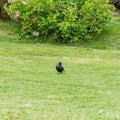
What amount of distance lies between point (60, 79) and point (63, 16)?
9025mm

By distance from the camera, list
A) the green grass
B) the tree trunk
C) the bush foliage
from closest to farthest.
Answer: the green grass
the bush foliage
the tree trunk

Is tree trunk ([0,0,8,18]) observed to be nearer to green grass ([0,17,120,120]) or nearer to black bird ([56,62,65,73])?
green grass ([0,17,120,120])

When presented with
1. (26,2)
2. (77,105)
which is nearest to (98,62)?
(26,2)

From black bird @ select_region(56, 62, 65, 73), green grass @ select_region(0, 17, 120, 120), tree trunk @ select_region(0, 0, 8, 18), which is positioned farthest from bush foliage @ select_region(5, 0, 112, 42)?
black bird @ select_region(56, 62, 65, 73)

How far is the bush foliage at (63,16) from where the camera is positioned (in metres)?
21.3

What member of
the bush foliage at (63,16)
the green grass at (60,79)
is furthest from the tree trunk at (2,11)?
the bush foliage at (63,16)

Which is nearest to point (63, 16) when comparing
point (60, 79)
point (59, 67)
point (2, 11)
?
point (2, 11)

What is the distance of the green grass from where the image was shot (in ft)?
27.0

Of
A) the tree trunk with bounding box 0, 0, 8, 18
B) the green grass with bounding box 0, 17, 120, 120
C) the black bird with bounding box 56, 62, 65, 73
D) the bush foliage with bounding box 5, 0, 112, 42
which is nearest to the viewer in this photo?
the green grass with bounding box 0, 17, 120, 120

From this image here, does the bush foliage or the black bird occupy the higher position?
the bush foliage

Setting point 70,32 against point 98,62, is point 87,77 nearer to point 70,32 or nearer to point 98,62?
point 98,62

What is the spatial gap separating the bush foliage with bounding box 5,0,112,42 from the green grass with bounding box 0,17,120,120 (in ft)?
2.45

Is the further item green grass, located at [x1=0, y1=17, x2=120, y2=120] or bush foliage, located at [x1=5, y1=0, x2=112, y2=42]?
bush foliage, located at [x1=5, y1=0, x2=112, y2=42]

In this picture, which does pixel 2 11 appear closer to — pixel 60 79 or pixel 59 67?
pixel 59 67
